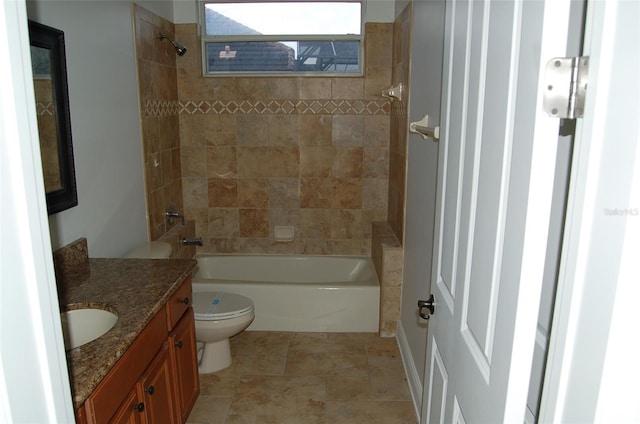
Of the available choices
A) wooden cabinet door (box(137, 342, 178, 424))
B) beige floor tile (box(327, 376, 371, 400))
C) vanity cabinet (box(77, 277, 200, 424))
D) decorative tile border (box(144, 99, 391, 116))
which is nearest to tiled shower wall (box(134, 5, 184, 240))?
decorative tile border (box(144, 99, 391, 116))

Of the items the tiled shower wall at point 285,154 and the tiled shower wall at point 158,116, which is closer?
the tiled shower wall at point 158,116

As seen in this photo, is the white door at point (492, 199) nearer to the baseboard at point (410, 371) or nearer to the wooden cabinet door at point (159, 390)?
the wooden cabinet door at point (159, 390)

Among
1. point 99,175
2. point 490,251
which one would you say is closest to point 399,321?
point 99,175

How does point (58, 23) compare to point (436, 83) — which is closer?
point (58, 23)

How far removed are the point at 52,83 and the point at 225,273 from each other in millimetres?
2279

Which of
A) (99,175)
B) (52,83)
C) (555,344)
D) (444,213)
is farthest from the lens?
(99,175)

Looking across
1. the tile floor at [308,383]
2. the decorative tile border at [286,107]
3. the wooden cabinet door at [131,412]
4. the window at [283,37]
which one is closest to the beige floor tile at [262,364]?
the tile floor at [308,383]

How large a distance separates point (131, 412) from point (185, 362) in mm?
646

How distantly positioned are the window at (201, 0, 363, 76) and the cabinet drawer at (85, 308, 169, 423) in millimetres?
2509

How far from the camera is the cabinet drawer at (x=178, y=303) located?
204 centimetres

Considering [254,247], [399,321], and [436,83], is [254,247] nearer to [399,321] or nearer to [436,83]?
[399,321]

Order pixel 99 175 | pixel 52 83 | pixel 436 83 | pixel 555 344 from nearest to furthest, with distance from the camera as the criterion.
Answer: pixel 555 344 < pixel 52 83 < pixel 436 83 < pixel 99 175

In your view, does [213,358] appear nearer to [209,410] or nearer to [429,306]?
[209,410]

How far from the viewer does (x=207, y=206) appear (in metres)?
4.08
